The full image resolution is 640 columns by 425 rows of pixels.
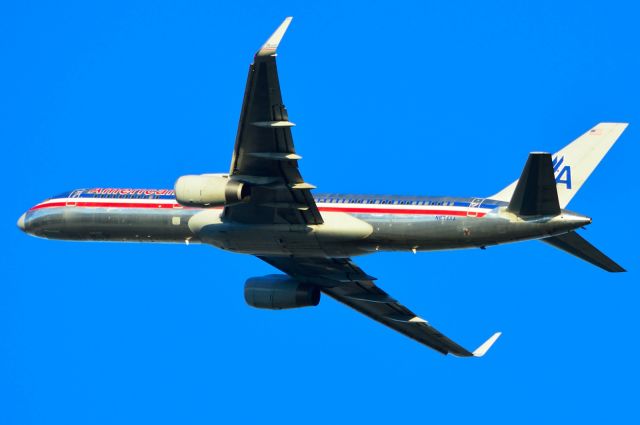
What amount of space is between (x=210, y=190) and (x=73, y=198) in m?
11.0

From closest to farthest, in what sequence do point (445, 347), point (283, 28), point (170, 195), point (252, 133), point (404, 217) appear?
point (283, 28) < point (252, 133) < point (404, 217) < point (170, 195) < point (445, 347)

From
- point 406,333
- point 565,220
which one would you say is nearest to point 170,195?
point 406,333

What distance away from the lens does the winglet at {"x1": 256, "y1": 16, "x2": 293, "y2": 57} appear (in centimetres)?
4791

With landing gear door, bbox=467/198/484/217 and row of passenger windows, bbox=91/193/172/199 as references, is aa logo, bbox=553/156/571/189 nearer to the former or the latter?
landing gear door, bbox=467/198/484/217

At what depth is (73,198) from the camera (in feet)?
207

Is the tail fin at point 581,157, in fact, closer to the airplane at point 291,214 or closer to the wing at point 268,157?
the airplane at point 291,214

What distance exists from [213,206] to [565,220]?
13699 mm

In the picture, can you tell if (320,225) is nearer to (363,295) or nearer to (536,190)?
(363,295)

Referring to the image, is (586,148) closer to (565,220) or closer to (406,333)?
(565,220)

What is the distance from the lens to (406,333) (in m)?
67.2

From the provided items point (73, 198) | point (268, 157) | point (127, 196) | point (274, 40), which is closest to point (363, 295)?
point (127, 196)

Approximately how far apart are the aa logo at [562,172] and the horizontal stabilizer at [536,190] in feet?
12.3

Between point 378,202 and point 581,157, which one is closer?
point 581,157

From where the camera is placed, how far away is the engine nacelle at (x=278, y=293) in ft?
208
